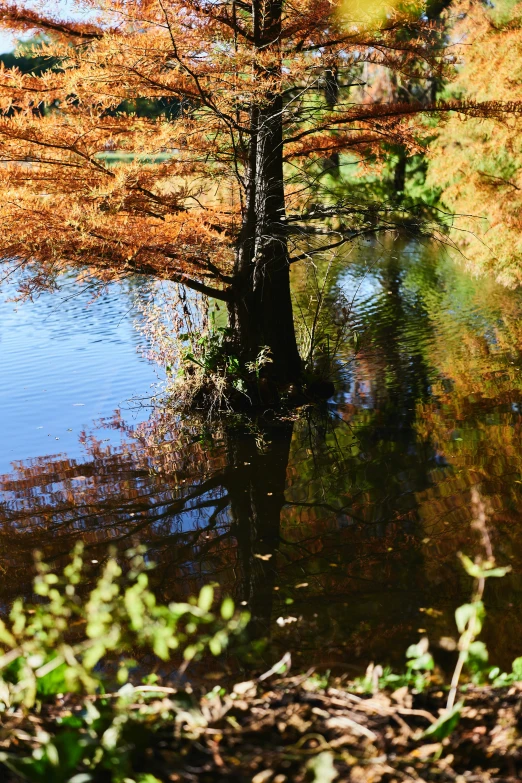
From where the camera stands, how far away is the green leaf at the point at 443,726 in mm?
2436

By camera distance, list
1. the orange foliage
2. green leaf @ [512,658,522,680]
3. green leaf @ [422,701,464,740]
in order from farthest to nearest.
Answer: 1. the orange foliage
2. green leaf @ [512,658,522,680]
3. green leaf @ [422,701,464,740]

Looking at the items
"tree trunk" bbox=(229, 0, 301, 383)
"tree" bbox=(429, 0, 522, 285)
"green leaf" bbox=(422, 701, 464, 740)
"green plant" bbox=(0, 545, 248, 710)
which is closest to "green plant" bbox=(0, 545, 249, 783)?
"green plant" bbox=(0, 545, 248, 710)

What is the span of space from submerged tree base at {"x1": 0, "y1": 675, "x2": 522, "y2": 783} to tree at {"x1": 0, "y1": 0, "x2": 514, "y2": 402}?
4802 mm

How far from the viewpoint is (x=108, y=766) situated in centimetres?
231

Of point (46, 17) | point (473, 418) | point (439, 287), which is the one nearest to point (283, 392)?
point (473, 418)

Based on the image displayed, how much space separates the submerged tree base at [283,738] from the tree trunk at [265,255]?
563 centimetres

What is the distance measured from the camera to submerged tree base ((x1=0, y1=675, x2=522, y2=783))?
230 centimetres

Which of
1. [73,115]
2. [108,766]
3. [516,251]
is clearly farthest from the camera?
[516,251]

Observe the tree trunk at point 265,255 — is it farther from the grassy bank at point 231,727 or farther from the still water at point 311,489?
the grassy bank at point 231,727

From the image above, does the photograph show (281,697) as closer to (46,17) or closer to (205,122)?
(205,122)

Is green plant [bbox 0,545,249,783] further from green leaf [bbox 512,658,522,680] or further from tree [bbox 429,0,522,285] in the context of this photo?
tree [bbox 429,0,522,285]

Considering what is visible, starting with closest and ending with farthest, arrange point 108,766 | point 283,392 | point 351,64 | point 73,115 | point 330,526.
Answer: point 108,766 < point 330,526 < point 73,115 < point 351,64 < point 283,392

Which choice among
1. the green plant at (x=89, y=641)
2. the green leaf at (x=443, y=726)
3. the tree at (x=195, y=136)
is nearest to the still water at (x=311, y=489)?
the green leaf at (x=443, y=726)

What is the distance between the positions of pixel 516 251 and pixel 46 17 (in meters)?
7.77
